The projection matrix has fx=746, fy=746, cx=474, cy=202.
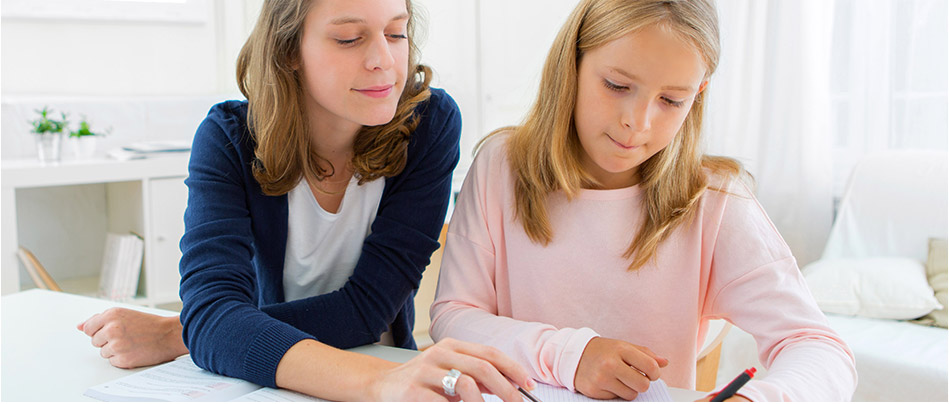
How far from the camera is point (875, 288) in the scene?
217 centimetres

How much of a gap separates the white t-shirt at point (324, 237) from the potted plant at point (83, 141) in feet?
5.12

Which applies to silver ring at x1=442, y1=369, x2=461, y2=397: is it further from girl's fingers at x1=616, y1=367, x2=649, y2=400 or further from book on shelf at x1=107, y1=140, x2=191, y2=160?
book on shelf at x1=107, y1=140, x2=191, y2=160

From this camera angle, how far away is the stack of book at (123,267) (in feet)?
7.75

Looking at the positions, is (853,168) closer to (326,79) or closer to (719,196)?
(719,196)

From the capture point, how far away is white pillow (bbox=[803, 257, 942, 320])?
2.10 m

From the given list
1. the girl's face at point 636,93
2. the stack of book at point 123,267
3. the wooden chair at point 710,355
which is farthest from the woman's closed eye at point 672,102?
the stack of book at point 123,267

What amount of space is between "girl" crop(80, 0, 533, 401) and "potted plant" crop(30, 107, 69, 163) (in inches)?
57.0

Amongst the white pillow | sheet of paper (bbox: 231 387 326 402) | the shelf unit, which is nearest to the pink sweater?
sheet of paper (bbox: 231 387 326 402)

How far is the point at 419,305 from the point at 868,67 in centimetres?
180

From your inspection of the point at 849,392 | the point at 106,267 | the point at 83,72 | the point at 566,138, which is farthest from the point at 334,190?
the point at 83,72

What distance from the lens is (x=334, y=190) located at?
1135mm

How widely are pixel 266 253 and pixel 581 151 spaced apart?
1.58ft

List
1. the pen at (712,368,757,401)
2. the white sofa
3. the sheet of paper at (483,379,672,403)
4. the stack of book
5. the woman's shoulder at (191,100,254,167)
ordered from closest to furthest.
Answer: the pen at (712,368,757,401), the sheet of paper at (483,379,672,403), the woman's shoulder at (191,100,254,167), the white sofa, the stack of book

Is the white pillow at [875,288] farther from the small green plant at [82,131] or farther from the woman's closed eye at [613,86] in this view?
the small green plant at [82,131]
